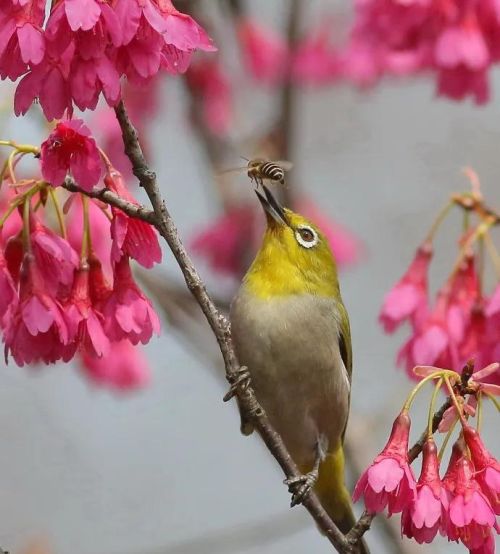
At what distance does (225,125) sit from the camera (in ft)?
18.2

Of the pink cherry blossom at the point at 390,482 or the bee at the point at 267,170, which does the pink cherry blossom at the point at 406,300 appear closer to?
the bee at the point at 267,170

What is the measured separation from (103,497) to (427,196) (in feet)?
12.5

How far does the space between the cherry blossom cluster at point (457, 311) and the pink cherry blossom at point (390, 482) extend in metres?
0.61

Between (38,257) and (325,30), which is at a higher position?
(325,30)

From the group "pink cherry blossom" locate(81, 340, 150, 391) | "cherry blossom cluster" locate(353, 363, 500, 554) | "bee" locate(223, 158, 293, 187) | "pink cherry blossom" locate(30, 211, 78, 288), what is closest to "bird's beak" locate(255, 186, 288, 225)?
"bee" locate(223, 158, 293, 187)

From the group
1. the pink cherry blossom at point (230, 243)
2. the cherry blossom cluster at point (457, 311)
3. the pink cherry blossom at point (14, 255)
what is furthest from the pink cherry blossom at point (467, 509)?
the pink cherry blossom at point (230, 243)

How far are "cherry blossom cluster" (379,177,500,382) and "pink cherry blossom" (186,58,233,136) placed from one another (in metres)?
2.41

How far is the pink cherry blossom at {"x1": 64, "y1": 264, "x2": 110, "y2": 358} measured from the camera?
2.31 meters

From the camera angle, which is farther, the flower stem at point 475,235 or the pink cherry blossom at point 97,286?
the flower stem at point 475,235

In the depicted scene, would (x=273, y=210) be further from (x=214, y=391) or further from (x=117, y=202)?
(x=214, y=391)

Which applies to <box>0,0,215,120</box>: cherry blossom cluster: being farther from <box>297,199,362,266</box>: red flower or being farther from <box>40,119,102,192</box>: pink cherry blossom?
<box>297,199,362,266</box>: red flower

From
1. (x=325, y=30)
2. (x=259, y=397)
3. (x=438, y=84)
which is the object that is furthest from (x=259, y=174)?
(x=325, y=30)

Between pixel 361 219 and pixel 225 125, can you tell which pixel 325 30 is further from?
pixel 361 219

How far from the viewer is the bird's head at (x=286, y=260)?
3.14m
